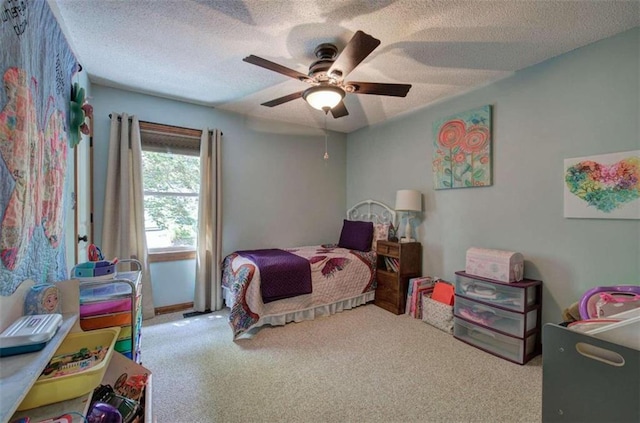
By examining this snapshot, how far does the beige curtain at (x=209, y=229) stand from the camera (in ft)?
11.1

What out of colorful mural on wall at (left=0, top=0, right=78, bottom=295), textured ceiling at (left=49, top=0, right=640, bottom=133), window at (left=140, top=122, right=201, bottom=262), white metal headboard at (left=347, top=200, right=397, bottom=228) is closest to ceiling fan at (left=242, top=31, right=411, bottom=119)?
textured ceiling at (left=49, top=0, right=640, bottom=133)

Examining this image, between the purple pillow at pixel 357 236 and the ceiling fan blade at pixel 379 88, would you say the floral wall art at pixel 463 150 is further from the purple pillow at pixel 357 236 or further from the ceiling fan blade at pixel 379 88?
the ceiling fan blade at pixel 379 88

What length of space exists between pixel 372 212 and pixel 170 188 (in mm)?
2884

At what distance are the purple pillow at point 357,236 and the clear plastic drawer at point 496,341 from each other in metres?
1.50

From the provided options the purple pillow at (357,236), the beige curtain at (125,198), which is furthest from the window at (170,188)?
the purple pillow at (357,236)

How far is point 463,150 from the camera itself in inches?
117

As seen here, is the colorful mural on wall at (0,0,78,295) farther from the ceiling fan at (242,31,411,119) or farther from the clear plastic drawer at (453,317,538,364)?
the clear plastic drawer at (453,317,538,364)

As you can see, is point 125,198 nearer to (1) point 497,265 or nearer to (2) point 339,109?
(2) point 339,109

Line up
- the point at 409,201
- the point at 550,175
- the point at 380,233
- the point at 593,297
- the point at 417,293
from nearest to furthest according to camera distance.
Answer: the point at 593,297 → the point at 550,175 → the point at 417,293 → the point at 409,201 → the point at 380,233

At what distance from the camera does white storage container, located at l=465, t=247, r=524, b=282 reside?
2.37m

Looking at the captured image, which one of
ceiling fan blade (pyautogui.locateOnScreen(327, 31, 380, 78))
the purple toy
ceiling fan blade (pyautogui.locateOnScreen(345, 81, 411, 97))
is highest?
ceiling fan blade (pyautogui.locateOnScreen(327, 31, 380, 78))

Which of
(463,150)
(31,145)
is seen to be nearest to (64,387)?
(31,145)

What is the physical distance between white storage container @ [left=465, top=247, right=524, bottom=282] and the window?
323cm

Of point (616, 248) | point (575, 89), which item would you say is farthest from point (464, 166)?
point (616, 248)
